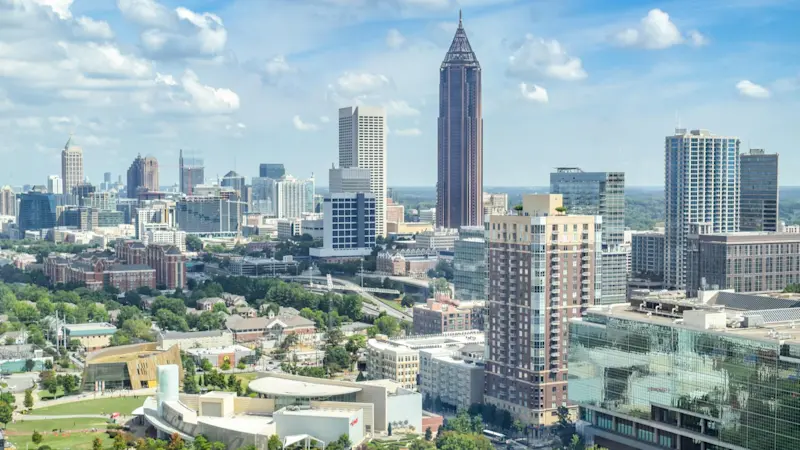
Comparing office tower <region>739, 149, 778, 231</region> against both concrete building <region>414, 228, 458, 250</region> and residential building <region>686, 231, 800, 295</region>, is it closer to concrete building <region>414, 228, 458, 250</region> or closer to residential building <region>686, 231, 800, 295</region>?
residential building <region>686, 231, 800, 295</region>

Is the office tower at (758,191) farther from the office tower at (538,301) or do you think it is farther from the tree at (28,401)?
the tree at (28,401)

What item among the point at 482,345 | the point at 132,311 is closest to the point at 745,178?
the point at 482,345

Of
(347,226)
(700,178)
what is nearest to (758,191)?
(700,178)

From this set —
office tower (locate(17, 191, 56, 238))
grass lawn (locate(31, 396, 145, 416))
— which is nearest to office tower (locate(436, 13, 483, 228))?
office tower (locate(17, 191, 56, 238))

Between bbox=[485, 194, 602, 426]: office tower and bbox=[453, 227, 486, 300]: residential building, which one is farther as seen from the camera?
bbox=[453, 227, 486, 300]: residential building

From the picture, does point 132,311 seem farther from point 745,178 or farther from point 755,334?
point 755,334

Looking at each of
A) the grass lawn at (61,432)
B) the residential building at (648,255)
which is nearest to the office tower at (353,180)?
the residential building at (648,255)
